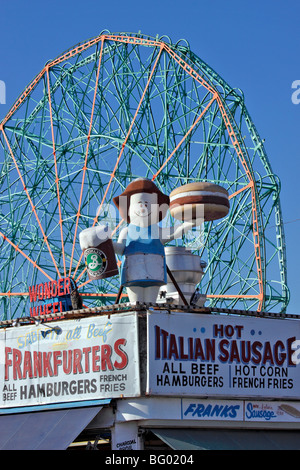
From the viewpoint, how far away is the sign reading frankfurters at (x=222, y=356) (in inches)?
575

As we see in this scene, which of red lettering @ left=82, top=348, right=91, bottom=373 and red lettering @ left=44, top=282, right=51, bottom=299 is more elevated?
red lettering @ left=44, top=282, right=51, bottom=299

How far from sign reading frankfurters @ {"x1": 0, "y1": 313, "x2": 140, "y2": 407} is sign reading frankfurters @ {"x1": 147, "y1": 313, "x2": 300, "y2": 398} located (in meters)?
0.40

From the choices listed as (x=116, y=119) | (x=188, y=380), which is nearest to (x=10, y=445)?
(x=188, y=380)

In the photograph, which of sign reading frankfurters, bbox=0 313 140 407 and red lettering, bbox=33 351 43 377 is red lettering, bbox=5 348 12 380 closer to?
sign reading frankfurters, bbox=0 313 140 407

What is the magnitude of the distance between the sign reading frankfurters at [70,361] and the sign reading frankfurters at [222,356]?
395 mm

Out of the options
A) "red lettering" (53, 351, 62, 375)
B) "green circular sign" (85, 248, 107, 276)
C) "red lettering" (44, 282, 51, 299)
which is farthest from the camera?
"red lettering" (44, 282, 51, 299)

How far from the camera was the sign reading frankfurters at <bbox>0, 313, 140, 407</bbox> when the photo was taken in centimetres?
1463

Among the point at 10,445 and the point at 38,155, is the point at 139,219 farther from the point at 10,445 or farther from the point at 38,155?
the point at 38,155

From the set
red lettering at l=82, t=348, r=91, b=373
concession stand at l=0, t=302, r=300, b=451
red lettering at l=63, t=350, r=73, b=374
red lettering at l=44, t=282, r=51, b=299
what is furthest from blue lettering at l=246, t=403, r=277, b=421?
red lettering at l=44, t=282, r=51, b=299

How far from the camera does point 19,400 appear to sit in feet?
51.3

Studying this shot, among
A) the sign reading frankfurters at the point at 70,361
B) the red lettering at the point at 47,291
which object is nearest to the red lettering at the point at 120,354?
the sign reading frankfurters at the point at 70,361

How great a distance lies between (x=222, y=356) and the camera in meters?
15.2

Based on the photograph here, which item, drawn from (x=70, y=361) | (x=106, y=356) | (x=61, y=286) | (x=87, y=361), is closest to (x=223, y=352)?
(x=106, y=356)

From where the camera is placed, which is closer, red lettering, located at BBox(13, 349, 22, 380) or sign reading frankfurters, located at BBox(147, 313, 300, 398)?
sign reading frankfurters, located at BBox(147, 313, 300, 398)
